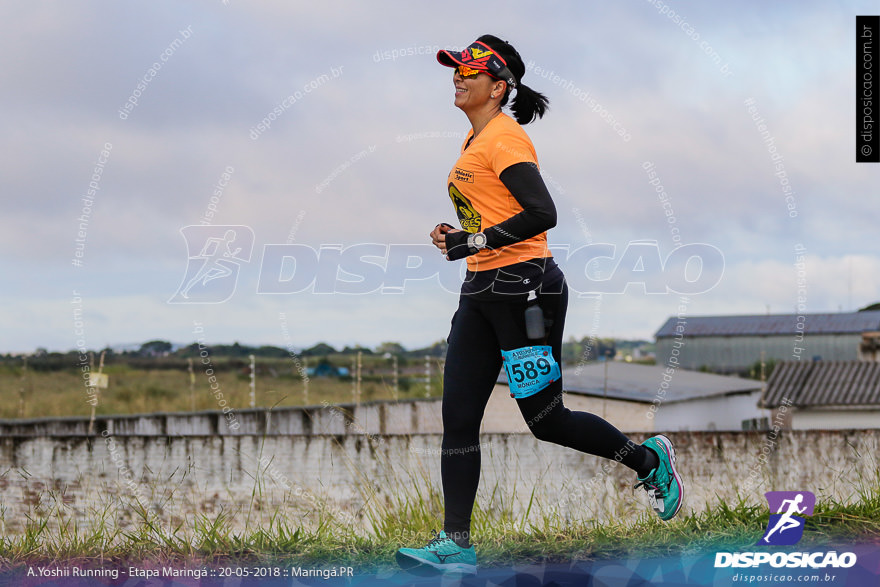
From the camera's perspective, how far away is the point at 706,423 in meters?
21.8

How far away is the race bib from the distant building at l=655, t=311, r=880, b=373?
54900 mm

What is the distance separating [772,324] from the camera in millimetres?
60219

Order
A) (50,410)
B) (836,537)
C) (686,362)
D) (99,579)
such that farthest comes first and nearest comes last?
(686,362), (50,410), (836,537), (99,579)

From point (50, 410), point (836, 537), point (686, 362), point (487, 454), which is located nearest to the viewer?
point (836, 537)

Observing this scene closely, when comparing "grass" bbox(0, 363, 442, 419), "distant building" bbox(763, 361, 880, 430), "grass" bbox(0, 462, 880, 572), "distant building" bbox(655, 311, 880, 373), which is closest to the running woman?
"grass" bbox(0, 462, 880, 572)

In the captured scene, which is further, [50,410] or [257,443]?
[50,410]

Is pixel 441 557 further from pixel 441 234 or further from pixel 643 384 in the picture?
pixel 643 384

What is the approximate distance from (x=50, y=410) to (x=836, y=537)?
19045mm

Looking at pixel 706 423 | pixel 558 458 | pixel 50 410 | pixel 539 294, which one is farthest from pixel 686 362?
pixel 539 294

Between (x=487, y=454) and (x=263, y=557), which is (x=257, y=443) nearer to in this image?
(x=487, y=454)

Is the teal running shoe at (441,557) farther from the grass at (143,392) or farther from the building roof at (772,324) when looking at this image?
the building roof at (772,324)

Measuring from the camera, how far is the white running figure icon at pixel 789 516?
4809 millimetres

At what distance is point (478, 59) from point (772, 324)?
197 ft

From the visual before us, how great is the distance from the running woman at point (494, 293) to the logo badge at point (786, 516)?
1.06m
